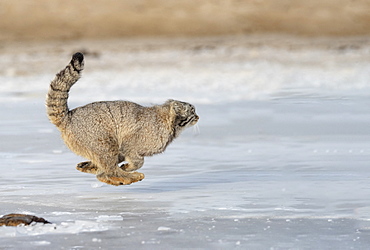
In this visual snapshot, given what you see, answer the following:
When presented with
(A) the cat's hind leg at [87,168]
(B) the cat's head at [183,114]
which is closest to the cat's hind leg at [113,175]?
(A) the cat's hind leg at [87,168]

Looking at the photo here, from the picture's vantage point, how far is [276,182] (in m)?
7.82

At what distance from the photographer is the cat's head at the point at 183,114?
805 centimetres

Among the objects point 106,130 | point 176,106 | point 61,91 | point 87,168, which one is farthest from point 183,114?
point 61,91

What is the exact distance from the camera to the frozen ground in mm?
5684

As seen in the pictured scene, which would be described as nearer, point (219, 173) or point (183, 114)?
point (183, 114)

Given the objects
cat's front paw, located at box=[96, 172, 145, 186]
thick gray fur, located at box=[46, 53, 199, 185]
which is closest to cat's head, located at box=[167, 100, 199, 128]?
thick gray fur, located at box=[46, 53, 199, 185]

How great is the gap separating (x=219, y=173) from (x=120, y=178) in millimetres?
1192

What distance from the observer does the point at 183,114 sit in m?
8.11

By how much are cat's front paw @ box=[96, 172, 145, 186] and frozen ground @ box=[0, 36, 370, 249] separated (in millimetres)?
89

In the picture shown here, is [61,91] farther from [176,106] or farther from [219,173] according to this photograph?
[219,173]

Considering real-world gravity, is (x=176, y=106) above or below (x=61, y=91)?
below

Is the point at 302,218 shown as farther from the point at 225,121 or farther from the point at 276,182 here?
the point at 225,121

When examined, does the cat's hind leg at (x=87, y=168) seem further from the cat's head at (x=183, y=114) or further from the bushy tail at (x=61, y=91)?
the cat's head at (x=183, y=114)

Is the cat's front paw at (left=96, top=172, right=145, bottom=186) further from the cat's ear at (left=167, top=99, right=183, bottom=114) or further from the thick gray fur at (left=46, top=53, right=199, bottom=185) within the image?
the cat's ear at (left=167, top=99, right=183, bottom=114)
